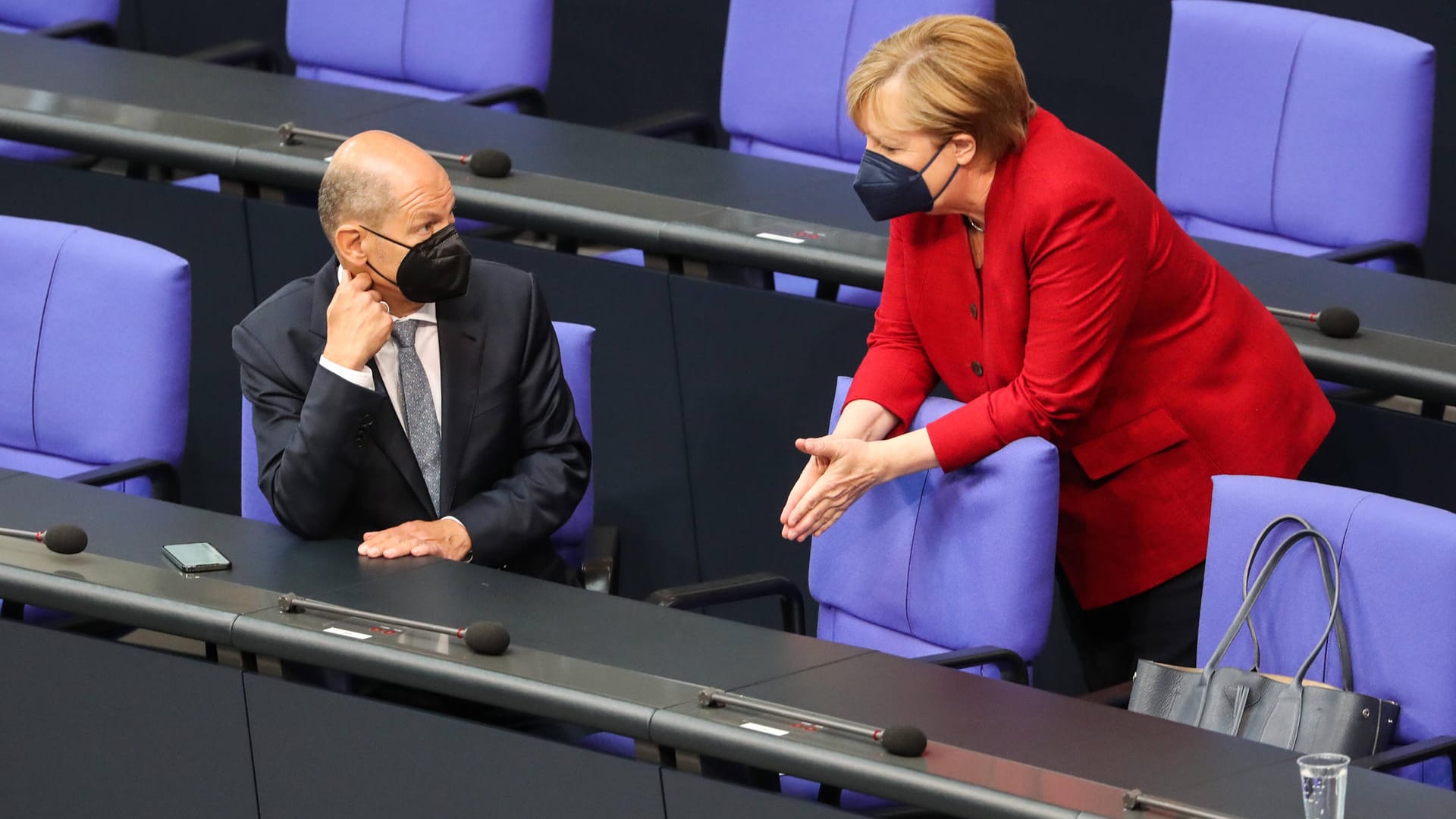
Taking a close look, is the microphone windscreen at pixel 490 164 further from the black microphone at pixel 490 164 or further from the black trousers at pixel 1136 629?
the black trousers at pixel 1136 629

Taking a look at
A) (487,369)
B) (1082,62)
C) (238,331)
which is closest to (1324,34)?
(1082,62)

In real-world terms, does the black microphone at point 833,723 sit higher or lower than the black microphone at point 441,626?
higher

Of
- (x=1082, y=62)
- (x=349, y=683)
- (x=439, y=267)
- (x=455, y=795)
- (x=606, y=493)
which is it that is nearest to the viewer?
(x=455, y=795)

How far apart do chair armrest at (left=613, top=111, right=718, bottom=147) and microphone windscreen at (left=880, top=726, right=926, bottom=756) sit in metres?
2.60

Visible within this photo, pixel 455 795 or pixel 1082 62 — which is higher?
pixel 1082 62

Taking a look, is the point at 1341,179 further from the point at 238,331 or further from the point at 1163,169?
the point at 238,331

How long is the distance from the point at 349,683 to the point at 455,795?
273 mm

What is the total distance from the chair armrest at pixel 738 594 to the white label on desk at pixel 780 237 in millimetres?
722

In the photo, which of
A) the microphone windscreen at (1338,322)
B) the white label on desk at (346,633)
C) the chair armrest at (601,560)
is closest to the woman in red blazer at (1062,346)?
the microphone windscreen at (1338,322)

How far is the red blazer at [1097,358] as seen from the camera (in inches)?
108

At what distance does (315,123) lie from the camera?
4336mm

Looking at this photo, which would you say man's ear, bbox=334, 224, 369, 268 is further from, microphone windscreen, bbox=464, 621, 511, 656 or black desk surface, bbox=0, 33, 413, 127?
black desk surface, bbox=0, 33, 413, 127

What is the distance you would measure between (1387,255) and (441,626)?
2.18 meters

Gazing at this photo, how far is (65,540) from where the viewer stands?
284 cm
